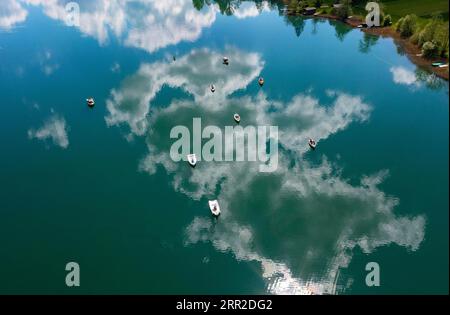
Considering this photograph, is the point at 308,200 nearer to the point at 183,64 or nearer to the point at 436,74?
the point at 436,74

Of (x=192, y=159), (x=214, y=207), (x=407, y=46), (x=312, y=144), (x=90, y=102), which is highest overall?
(x=407, y=46)

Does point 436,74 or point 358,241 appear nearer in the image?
point 358,241

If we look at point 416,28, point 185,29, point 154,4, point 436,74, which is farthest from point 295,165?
point 154,4

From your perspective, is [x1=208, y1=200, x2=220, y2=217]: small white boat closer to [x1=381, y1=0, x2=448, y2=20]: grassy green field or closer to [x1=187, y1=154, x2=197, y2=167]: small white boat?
[x1=187, y1=154, x2=197, y2=167]: small white boat

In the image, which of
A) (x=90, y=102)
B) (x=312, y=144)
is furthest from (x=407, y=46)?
(x=90, y=102)

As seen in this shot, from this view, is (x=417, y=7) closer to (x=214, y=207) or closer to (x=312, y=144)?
(x=312, y=144)
